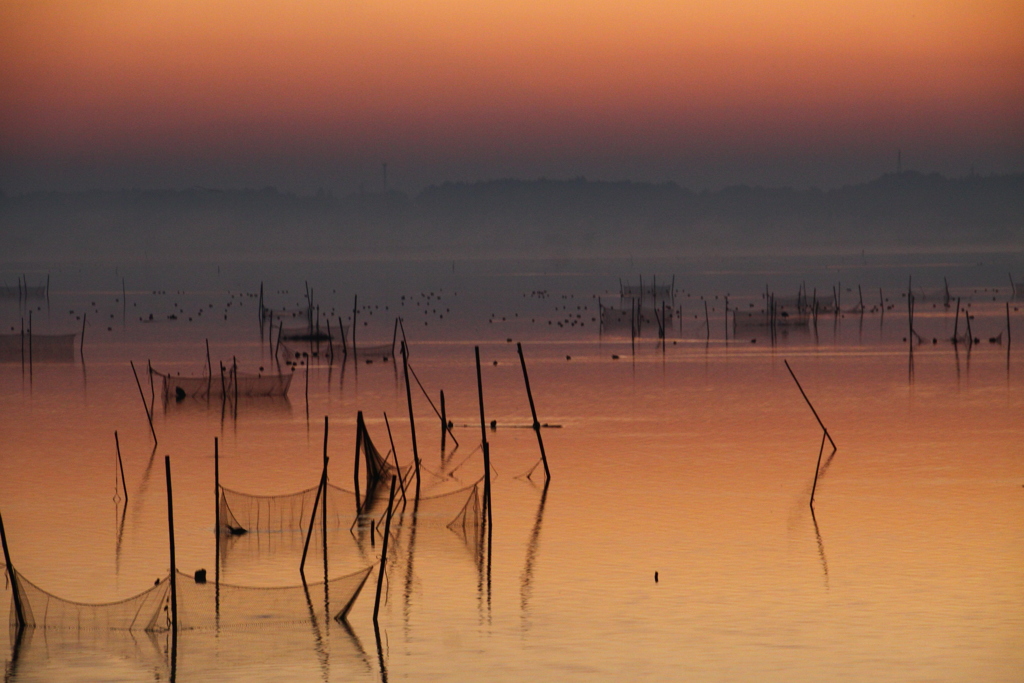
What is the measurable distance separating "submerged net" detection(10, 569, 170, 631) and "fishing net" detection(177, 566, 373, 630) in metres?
0.24

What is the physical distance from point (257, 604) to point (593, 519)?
7.42 meters

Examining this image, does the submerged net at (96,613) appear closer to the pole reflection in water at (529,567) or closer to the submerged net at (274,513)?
the pole reflection in water at (529,567)

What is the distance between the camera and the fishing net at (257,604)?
15758 millimetres

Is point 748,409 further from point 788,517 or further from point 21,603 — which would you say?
point 21,603

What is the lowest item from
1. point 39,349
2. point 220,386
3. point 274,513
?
point 274,513

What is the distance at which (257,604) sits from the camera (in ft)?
53.0

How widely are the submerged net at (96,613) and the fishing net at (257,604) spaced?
0.79ft

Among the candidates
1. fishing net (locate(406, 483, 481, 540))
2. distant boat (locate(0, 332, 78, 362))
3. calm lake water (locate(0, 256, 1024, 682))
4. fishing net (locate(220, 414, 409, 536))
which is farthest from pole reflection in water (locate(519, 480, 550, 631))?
distant boat (locate(0, 332, 78, 362))

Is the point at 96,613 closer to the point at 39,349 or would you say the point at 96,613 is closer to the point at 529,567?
the point at 529,567

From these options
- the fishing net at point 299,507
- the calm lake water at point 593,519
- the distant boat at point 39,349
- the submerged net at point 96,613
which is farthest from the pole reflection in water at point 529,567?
the distant boat at point 39,349

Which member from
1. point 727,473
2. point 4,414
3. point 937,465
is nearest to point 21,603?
point 727,473

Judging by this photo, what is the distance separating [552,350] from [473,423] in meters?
22.8

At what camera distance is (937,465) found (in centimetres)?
2773

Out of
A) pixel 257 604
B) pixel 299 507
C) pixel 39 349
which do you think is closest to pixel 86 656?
pixel 257 604
